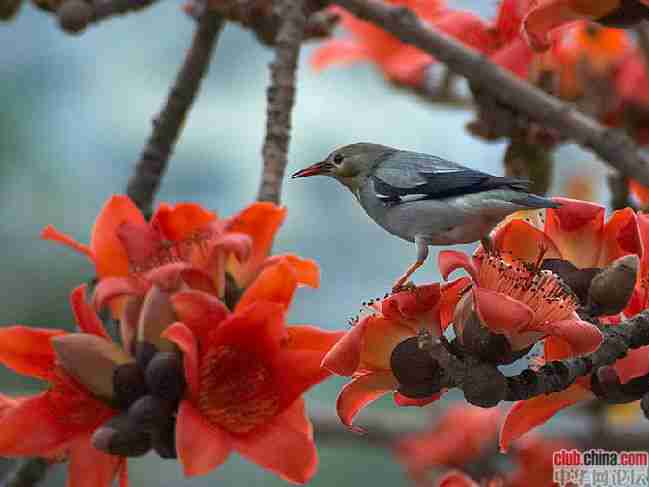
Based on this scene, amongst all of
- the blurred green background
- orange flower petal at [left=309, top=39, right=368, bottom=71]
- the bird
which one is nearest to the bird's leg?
the bird

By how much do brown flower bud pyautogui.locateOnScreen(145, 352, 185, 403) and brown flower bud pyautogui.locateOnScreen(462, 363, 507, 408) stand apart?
200 mm

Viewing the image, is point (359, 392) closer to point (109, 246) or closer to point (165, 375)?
point (165, 375)

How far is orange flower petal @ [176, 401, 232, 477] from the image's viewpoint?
29.1 inches

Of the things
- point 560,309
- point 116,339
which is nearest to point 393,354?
point 560,309

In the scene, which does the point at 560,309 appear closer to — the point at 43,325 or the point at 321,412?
the point at 321,412

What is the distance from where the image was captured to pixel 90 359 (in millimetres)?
781

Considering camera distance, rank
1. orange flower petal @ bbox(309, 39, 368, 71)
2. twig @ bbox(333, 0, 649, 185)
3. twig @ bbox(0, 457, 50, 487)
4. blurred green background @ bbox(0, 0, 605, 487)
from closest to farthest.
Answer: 1. twig @ bbox(0, 457, 50, 487)
2. twig @ bbox(333, 0, 649, 185)
3. orange flower petal @ bbox(309, 39, 368, 71)
4. blurred green background @ bbox(0, 0, 605, 487)

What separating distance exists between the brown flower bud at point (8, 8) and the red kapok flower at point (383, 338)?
0.70m

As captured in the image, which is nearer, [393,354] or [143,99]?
[393,354]

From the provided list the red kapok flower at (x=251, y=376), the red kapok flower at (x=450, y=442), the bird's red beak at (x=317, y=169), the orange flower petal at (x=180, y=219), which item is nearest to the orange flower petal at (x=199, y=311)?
the red kapok flower at (x=251, y=376)

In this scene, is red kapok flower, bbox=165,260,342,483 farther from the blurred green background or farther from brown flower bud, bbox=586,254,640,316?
the blurred green background

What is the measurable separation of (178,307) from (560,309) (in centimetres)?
25

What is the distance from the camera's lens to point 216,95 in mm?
3443

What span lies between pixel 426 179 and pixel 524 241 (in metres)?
0.11
